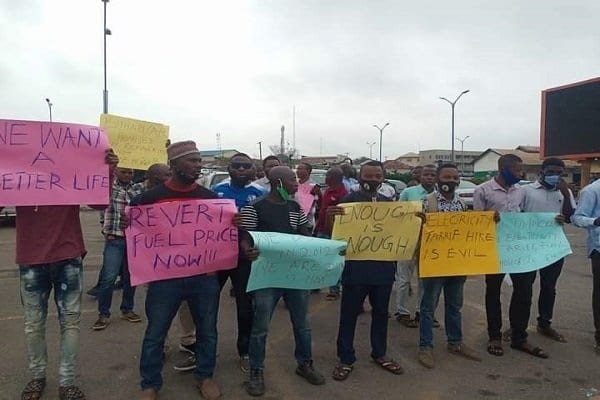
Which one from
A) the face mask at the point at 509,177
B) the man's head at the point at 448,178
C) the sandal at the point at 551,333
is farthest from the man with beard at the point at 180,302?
the sandal at the point at 551,333

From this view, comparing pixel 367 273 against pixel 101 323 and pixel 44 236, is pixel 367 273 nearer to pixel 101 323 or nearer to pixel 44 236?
pixel 44 236

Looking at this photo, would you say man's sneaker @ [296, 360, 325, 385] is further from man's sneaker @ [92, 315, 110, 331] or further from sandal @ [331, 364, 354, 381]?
man's sneaker @ [92, 315, 110, 331]

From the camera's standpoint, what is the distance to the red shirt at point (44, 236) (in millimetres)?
Result: 3613

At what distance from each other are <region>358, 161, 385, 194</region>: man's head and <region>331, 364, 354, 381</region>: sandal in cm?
150

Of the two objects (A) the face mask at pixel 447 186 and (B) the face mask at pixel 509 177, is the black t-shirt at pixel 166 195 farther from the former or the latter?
(B) the face mask at pixel 509 177

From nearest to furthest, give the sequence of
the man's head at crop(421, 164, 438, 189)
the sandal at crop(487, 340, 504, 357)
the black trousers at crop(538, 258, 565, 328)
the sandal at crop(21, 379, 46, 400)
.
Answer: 1. the sandal at crop(21, 379, 46, 400)
2. the sandal at crop(487, 340, 504, 357)
3. the black trousers at crop(538, 258, 565, 328)
4. the man's head at crop(421, 164, 438, 189)

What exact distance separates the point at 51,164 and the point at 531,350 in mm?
4517

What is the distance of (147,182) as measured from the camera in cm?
609

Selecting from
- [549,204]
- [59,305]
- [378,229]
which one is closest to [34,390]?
[59,305]

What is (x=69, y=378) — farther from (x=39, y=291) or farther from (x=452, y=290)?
(x=452, y=290)

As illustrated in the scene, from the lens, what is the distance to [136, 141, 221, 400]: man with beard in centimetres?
372

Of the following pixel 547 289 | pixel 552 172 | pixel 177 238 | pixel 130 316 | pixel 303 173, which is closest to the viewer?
pixel 177 238

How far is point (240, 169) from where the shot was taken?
185 inches

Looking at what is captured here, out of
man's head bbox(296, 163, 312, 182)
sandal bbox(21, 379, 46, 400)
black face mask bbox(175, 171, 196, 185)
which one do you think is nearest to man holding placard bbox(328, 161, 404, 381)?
black face mask bbox(175, 171, 196, 185)
